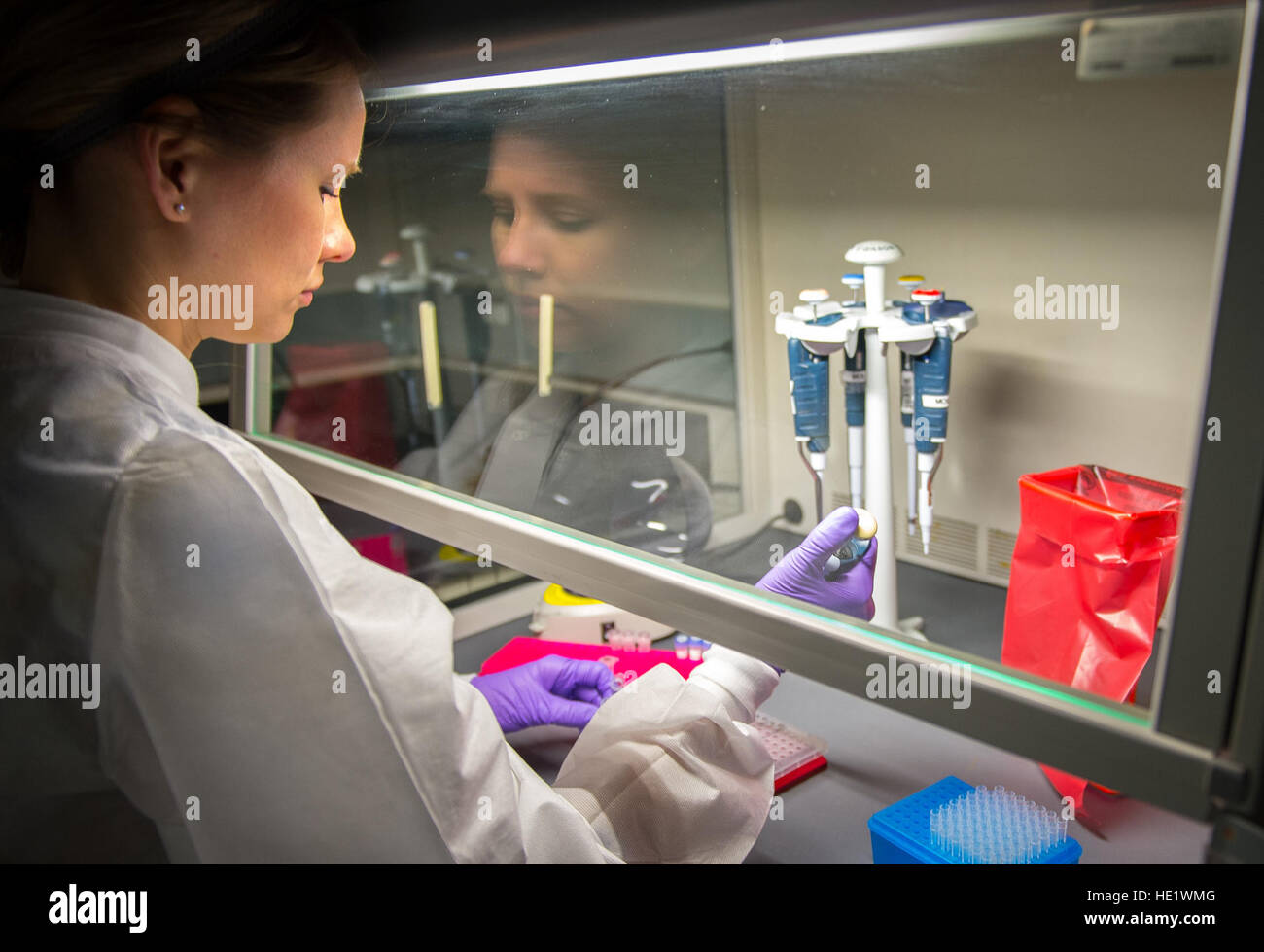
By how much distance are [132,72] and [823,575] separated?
2.49 ft

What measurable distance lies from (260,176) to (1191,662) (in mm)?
813

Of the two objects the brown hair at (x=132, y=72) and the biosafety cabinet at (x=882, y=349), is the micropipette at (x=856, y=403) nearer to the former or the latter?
the biosafety cabinet at (x=882, y=349)

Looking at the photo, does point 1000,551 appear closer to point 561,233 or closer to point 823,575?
point 823,575

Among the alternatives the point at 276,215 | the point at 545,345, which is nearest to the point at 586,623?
the point at 545,345

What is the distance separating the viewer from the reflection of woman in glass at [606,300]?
0.97m

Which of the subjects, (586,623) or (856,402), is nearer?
(856,402)

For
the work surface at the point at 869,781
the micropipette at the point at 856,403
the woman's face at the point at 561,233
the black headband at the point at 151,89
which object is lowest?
the work surface at the point at 869,781

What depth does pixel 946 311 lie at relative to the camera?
1152mm

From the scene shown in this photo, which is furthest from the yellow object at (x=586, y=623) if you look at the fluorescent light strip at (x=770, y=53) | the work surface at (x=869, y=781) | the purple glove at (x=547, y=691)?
the fluorescent light strip at (x=770, y=53)

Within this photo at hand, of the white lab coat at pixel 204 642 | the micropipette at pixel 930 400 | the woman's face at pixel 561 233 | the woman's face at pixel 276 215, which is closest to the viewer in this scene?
the white lab coat at pixel 204 642

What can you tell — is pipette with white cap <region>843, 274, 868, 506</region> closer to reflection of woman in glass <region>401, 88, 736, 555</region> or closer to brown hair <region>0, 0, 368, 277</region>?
reflection of woman in glass <region>401, 88, 736, 555</region>

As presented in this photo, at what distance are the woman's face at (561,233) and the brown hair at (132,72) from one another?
0.90 feet

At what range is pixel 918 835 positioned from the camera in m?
0.90

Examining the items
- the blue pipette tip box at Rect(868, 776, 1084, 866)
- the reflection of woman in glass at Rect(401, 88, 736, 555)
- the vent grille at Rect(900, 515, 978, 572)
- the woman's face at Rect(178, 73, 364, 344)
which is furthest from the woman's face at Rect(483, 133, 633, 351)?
the blue pipette tip box at Rect(868, 776, 1084, 866)
